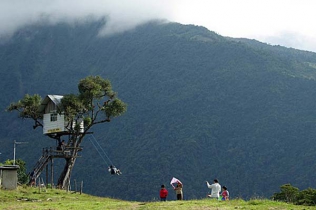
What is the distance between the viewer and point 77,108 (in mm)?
50156

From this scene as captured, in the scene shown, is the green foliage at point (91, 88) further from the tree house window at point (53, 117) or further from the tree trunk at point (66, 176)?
the tree trunk at point (66, 176)

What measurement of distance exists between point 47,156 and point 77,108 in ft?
18.6

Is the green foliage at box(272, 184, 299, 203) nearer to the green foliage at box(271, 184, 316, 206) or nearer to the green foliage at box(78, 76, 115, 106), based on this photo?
the green foliage at box(271, 184, 316, 206)

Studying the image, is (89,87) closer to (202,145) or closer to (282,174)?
(282,174)

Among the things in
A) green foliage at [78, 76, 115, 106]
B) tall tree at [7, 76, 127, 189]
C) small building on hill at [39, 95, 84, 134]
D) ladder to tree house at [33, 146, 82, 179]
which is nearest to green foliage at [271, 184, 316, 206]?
tall tree at [7, 76, 127, 189]

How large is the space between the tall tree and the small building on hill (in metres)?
0.29

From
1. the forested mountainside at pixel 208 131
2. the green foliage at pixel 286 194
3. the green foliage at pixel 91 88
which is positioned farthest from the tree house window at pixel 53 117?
the forested mountainside at pixel 208 131

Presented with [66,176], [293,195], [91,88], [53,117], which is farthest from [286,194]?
[53,117]

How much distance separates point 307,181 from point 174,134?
4981 centimetres

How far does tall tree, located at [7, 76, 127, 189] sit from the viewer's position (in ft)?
165

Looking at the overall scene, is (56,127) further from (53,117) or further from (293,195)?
(293,195)

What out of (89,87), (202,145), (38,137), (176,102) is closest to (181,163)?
(202,145)

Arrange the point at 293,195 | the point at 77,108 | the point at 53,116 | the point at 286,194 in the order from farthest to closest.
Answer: the point at 293,195, the point at 286,194, the point at 53,116, the point at 77,108

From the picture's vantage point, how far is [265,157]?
140 metres
